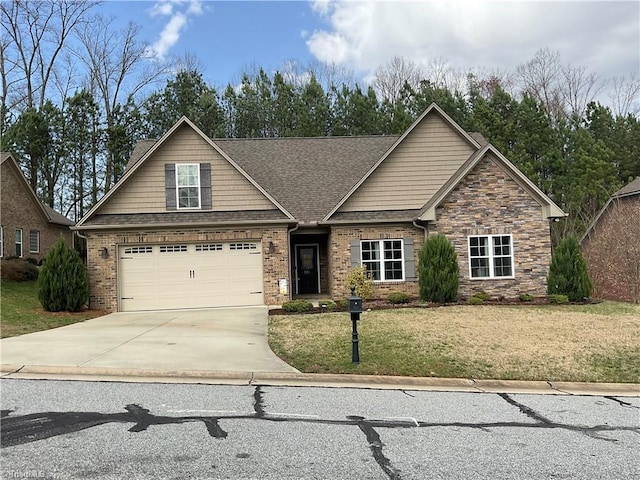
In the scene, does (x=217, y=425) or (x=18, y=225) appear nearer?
(x=217, y=425)

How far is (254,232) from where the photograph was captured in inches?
690

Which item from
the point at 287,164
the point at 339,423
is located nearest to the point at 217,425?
the point at 339,423

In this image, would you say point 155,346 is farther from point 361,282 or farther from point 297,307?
point 361,282

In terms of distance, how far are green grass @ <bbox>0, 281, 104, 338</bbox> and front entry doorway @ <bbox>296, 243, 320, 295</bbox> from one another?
309 inches

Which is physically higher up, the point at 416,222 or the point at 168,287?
the point at 416,222

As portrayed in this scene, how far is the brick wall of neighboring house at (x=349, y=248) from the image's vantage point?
18.0 meters

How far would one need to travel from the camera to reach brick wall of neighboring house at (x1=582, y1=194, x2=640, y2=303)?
63.5 feet

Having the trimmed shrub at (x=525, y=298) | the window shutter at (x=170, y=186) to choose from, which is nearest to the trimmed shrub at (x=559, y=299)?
the trimmed shrub at (x=525, y=298)

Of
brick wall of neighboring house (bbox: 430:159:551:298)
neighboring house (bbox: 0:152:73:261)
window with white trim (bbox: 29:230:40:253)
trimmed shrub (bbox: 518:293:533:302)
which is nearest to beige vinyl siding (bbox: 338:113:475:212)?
brick wall of neighboring house (bbox: 430:159:551:298)

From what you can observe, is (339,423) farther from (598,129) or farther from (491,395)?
(598,129)

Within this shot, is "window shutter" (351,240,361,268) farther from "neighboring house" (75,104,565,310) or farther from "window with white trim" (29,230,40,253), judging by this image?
"window with white trim" (29,230,40,253)

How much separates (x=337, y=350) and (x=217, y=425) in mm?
4291

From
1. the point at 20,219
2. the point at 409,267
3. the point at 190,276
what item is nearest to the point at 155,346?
the point at 190,276

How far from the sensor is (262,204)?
58.9 feet
